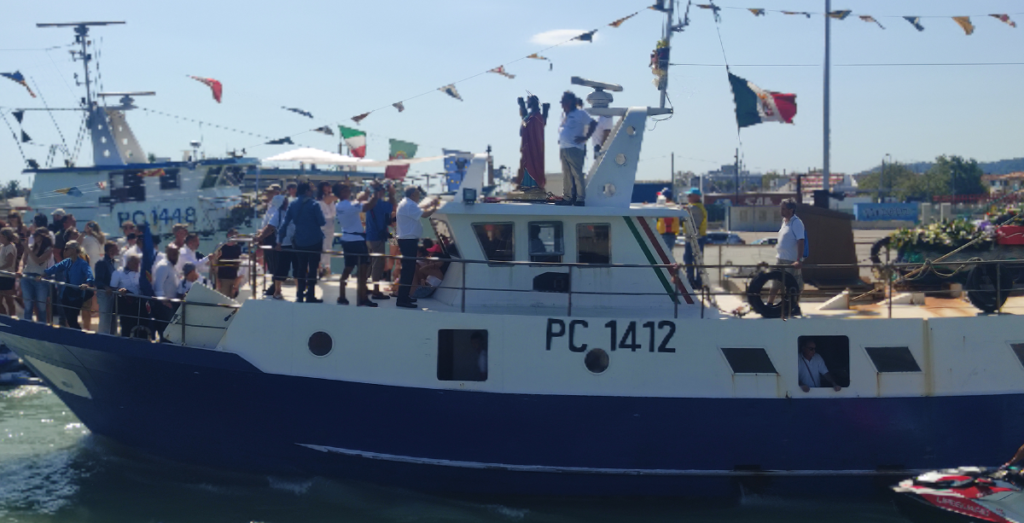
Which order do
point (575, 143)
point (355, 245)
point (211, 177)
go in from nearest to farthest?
point (575, 143) → point (355, 245) → point (211, 177)

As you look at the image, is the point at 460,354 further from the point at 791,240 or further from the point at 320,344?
the point at 791,240

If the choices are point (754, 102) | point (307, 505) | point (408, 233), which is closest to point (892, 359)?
point (754, 102)

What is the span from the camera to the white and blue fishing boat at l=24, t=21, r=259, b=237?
1008 inches

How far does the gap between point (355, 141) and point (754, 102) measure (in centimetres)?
865

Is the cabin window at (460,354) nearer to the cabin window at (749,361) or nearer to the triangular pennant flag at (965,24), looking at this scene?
the cabin window at (749,361)

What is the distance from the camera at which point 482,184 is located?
9273 mm

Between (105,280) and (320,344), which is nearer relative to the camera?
(320,344)

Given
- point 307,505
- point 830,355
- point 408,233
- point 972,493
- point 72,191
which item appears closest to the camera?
point 972,493

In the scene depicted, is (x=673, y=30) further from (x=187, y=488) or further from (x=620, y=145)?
(x=187, y=488)

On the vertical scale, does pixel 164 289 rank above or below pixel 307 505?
above

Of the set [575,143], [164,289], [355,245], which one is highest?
[575,143]

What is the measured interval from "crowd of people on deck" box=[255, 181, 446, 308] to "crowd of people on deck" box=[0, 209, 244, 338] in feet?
2.67

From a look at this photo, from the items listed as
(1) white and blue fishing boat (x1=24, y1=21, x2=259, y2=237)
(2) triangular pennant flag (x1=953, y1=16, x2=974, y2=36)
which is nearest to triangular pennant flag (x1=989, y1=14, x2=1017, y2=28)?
(2) triangular pennant flag (x1=953, y1=16, x2=974, y2=36)

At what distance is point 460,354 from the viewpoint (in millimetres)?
8547
